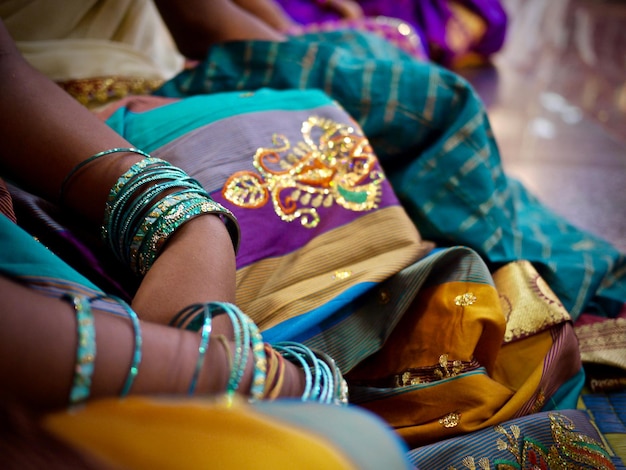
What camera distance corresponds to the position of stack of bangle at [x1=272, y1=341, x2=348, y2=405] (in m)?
0.37

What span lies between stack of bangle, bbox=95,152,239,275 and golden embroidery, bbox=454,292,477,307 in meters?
0.21

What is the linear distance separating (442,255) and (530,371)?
154mm

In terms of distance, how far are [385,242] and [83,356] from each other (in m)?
0.36

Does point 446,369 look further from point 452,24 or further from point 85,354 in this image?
point 452,24

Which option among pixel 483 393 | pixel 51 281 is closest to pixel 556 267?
pixel 483 393

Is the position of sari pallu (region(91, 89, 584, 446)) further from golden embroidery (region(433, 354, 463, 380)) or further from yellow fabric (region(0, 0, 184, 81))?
yellow fabric (region(0, 0, 184, 81))

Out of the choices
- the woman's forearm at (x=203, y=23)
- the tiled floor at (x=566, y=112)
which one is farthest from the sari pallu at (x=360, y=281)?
the tiled floor at (x=566, y=112)

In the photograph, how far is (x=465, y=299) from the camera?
1.70 feet

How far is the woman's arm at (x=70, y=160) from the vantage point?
0.42 m

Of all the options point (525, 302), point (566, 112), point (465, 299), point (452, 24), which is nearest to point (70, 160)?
point (465, 299)

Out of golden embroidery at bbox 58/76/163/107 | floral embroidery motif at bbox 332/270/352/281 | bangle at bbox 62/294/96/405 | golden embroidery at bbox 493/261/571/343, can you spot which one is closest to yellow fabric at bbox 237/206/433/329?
floral embroidery motif at bbox 332/270/352/281

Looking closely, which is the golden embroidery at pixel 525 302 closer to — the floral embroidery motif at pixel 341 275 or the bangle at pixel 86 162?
the floral embroidery motif at pixel 341 275

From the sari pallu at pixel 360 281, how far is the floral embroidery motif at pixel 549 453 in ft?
0.08

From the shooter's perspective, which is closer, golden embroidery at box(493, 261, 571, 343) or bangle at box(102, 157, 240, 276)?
bangle at box(102, 157, 240, 276)
